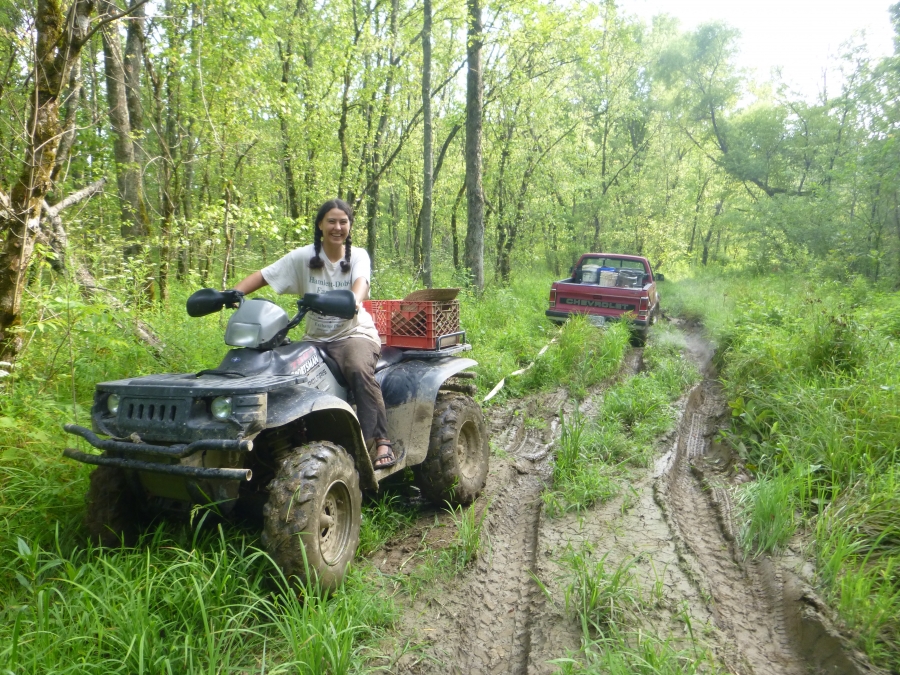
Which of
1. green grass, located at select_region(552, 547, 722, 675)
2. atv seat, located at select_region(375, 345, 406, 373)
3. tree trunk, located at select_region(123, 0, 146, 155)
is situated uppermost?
tree trunk, located at select_region(123, 0, 146, 155)

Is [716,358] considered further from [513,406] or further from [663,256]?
[663,256]

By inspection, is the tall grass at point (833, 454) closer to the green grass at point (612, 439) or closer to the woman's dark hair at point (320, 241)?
the green grass at point (612, 439)

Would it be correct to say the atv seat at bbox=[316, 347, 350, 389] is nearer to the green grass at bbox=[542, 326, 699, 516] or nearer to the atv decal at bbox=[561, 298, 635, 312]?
the green grass at bbox=[542, 326, 699, 516]

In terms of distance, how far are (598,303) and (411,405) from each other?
24.5ft

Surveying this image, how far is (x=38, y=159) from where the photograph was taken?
11.4 ft

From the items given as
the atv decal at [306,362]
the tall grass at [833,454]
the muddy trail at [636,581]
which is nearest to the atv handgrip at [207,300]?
the atv decal at [306,362]

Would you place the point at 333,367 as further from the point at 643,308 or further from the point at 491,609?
the point at 643,308

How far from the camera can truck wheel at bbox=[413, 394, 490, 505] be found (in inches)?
145

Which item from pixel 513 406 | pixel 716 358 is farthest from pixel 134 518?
pixel 716 358

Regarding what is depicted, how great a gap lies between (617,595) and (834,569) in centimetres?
120

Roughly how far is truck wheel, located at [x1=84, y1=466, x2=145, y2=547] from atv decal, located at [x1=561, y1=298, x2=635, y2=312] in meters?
8.91

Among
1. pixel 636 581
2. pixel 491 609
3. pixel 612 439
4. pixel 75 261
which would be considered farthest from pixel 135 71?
pixel 636 581

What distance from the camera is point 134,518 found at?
2756mm

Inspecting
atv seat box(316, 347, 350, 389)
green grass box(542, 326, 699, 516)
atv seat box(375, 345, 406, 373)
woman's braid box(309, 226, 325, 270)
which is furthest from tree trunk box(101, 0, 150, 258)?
green grass box(542, 326, 699, 516)
